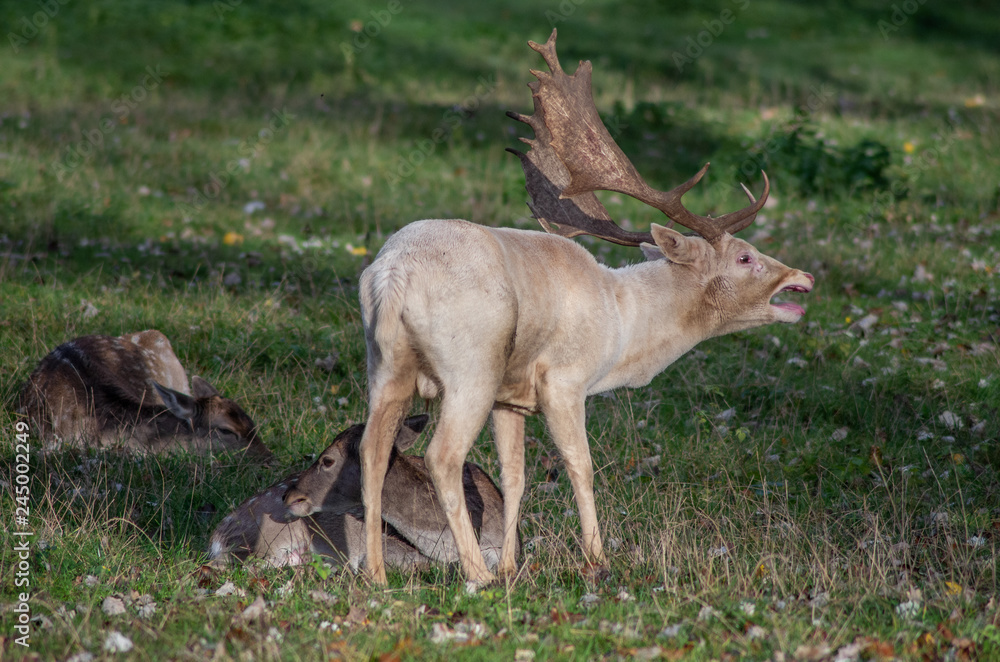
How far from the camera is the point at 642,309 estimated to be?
568cm

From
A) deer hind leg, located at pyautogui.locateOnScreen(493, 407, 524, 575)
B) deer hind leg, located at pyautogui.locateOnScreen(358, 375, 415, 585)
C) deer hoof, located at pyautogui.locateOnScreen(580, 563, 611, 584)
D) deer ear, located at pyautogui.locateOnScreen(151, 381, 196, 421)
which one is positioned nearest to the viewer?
deer hind leg, located at pyautogui.locateOnScreen(358, 375, 415, 585)

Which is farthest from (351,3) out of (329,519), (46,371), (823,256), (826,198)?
(329,519)

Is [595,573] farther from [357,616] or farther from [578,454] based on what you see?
[357,616]

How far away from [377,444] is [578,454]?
1077mm

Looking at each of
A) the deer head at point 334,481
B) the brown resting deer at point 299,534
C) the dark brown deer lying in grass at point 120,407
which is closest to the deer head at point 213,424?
the dark brown deer lying in grass at point 120,407

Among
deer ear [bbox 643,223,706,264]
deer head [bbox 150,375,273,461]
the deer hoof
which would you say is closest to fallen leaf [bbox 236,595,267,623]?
the deer hoof

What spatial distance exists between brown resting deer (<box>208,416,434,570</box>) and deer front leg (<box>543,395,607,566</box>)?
36.8 inches

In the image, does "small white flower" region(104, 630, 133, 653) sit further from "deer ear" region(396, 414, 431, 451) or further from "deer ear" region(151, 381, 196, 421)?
"deer ear" region(151, 381, 196, 421)

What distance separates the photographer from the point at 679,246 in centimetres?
577

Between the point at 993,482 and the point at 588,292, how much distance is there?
3.06 meters

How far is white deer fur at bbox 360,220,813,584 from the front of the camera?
4.76 metres

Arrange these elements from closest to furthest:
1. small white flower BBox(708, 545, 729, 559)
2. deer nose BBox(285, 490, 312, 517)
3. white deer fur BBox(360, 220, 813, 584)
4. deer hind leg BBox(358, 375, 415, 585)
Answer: white deer fur BBox(360, 220, 813, 584) < deer hind leg BBox(358, 375, 415, 585) < small white flower BBox(708, 545, 729, 559) < deer nose BBox(285, 490, 312, 517)

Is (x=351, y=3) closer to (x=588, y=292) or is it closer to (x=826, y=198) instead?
(x=826, y=198)

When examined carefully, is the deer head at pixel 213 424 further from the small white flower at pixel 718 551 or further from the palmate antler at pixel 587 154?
the small white flower at pixel 718 551
